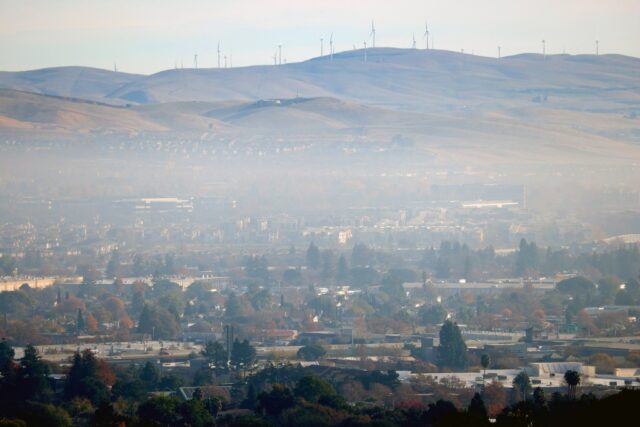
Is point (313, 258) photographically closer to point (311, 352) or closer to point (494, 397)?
point (311, 352)

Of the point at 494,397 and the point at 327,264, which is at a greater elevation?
the point at 327,264

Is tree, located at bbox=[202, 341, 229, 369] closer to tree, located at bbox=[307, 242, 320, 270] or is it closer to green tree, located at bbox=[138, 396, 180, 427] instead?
green tree, located at bbox=[138, 396, 180, 427]

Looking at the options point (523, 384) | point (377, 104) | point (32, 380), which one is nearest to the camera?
point (32, 380)

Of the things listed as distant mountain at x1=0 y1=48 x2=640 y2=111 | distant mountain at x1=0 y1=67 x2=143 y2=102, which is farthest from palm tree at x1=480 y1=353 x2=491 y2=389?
distant mountain at x1=0 y1=67 x2=143 y2=102

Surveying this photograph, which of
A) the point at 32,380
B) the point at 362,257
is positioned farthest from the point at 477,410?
the point at 362,257

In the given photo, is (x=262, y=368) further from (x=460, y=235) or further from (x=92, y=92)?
(x=92, y=92)

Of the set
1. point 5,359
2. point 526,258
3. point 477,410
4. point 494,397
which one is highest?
point 477,410

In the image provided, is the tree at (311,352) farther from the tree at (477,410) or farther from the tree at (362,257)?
the tree at (362,257)
